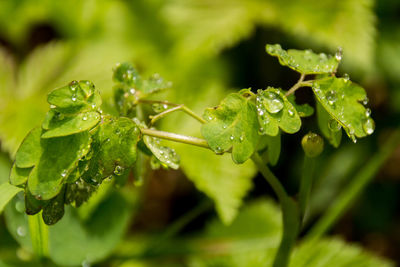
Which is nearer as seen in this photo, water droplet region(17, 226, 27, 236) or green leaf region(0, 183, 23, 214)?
green leaf region(0, 183, 23, 214)

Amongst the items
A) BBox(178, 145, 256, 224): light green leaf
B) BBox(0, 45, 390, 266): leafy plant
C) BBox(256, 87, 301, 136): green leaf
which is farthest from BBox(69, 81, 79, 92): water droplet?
BBox(178, 145, 256, 224): light green leaf

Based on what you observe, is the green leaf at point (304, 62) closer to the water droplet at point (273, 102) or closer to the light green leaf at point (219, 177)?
the water droplet at point (273, 102)

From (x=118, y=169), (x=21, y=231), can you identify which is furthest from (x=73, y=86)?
(x=21, y=231)

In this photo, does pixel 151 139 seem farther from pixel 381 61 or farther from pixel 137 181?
pixel 381 61

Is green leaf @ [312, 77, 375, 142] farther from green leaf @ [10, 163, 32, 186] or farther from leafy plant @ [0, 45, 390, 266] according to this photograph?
green leaf @ [10, 163, 32, 186]

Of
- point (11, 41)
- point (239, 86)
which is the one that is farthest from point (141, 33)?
point (11, 41)

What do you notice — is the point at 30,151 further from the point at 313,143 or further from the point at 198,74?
the point at 198,74

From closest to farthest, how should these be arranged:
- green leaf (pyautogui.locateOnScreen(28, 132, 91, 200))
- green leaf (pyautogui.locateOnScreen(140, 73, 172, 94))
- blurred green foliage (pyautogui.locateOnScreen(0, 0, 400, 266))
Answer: green leaf (pyautogui.locateOnScreen(28, 132, 91, 200))
green leaf (pyautogui.locateOnScreen(140, 73, 172, 94))
blurred green foliage (pyautogui.locateOnScreen(0, 0, 400, 266))
